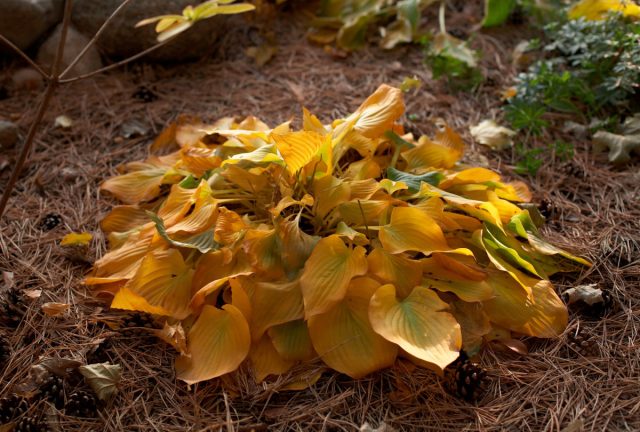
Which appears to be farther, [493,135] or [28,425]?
[493,135]

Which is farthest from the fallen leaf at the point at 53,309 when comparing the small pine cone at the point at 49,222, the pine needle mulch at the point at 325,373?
the small pine cone at the point at 49,222

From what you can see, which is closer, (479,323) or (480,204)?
(479,323)

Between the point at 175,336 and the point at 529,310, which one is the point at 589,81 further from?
the point at 175,336

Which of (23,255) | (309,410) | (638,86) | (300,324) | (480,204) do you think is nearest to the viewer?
(309,410)

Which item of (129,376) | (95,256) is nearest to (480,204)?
(129,376)

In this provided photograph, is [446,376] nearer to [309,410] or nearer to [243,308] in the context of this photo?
[309,410]

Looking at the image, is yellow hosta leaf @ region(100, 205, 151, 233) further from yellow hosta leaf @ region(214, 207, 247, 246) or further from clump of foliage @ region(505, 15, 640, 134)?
clump of foliage @ region(505, 15, 640, 134)

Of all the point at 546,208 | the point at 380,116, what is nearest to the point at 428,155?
the point at 380,116
